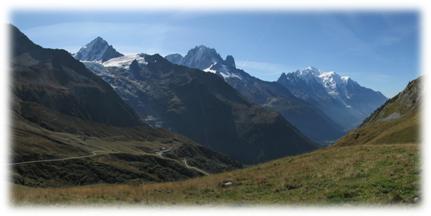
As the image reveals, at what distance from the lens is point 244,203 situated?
28.9 m

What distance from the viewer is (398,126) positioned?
10138 cm

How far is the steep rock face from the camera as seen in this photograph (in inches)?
3551

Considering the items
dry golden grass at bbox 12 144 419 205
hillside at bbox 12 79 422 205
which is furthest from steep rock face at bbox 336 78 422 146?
dry golden grass at bbox 12 144 419 205

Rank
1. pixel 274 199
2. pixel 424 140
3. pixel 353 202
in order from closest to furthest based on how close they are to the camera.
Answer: pixel 353 202 → pixel 274 199 → pixel 424 140

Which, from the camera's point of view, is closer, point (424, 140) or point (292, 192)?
point (292, 192)

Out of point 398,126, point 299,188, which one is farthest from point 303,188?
point 398,126

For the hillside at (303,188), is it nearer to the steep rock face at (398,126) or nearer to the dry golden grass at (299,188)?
the dry golden grass at (299,188)

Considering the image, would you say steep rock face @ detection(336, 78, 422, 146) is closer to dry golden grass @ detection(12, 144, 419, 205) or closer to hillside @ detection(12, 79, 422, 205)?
hillside @ detection(12, 79, 422, 205)

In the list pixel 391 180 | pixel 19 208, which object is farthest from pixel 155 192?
pixel 391 180

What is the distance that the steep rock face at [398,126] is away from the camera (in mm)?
90188

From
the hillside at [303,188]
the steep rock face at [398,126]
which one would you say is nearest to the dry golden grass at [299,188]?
the hillside at [303,188]

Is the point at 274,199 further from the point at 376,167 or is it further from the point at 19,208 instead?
the point at 19,208

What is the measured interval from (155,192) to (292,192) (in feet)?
29.5

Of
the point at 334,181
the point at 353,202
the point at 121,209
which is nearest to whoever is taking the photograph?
the point at 121,209
